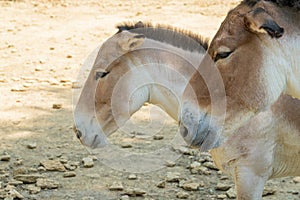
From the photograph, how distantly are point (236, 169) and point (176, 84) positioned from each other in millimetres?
757

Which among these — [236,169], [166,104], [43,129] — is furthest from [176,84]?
[43,129]

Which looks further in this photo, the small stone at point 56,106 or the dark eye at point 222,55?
the small stone at point 56,106

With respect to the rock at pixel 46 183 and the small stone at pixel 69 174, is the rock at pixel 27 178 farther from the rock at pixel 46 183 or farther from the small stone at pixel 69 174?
the small stone at pixel 69 174

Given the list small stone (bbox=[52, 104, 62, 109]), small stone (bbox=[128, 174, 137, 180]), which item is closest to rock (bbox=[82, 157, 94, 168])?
small stone (bbox=[128, 174, 137, 180])

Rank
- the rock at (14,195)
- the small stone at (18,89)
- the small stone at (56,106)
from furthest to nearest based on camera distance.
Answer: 1. the small stone at (18,89)
2. the small stone at (56,106)
3. the rock at (14,195)

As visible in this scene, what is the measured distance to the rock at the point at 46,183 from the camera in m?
5.87

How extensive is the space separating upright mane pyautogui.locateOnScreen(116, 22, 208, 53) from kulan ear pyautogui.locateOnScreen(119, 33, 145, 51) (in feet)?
0.33

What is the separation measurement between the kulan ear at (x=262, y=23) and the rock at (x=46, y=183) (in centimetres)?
278

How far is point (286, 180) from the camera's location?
6.04 m

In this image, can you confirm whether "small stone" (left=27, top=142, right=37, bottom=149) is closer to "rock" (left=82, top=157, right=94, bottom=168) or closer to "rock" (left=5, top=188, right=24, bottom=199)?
"rock" (left=82, top=157, right=94, bottom=168)

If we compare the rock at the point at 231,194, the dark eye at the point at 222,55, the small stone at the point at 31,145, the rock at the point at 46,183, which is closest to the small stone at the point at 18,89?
the small stone at the point at 31,145

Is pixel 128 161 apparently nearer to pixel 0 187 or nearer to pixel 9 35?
pixel 0 187

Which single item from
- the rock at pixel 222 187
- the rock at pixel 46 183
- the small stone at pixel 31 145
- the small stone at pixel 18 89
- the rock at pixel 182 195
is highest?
the rock at pixel 222 187

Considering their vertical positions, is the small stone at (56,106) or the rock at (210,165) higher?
the rock at (210,165)
